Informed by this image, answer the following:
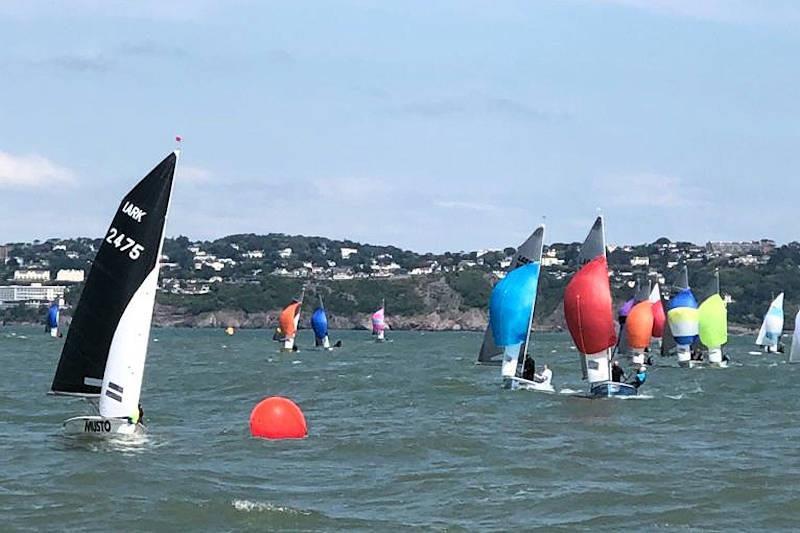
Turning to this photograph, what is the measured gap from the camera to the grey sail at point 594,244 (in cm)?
4188

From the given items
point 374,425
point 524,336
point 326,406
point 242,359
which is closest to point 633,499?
point 374,425

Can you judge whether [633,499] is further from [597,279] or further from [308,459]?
[597,279]

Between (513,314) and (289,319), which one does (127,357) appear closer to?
(513,314)

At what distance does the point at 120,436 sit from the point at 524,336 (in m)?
19.1

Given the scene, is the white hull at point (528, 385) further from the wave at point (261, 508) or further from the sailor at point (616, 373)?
the wave at point (261, 508)

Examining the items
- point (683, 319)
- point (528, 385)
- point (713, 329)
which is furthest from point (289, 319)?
point (528, 385)

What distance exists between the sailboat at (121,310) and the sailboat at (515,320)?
19.0 m

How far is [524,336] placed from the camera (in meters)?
43.3

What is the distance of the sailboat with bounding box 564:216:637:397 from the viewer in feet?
131

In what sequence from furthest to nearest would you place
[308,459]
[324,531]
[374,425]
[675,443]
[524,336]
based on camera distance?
[524,336] → [374,425] → [675,443] → [308,459] → [324,531]

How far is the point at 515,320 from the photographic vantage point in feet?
142

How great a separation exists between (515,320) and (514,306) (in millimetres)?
565

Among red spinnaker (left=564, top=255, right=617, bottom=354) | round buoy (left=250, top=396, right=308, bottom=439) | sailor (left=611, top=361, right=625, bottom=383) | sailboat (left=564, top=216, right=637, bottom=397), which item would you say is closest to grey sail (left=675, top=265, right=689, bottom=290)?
sailor (left=611, top=361, right=625, bottom=383)

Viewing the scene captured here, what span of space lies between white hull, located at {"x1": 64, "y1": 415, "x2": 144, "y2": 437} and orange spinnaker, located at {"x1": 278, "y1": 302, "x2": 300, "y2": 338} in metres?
58.1
